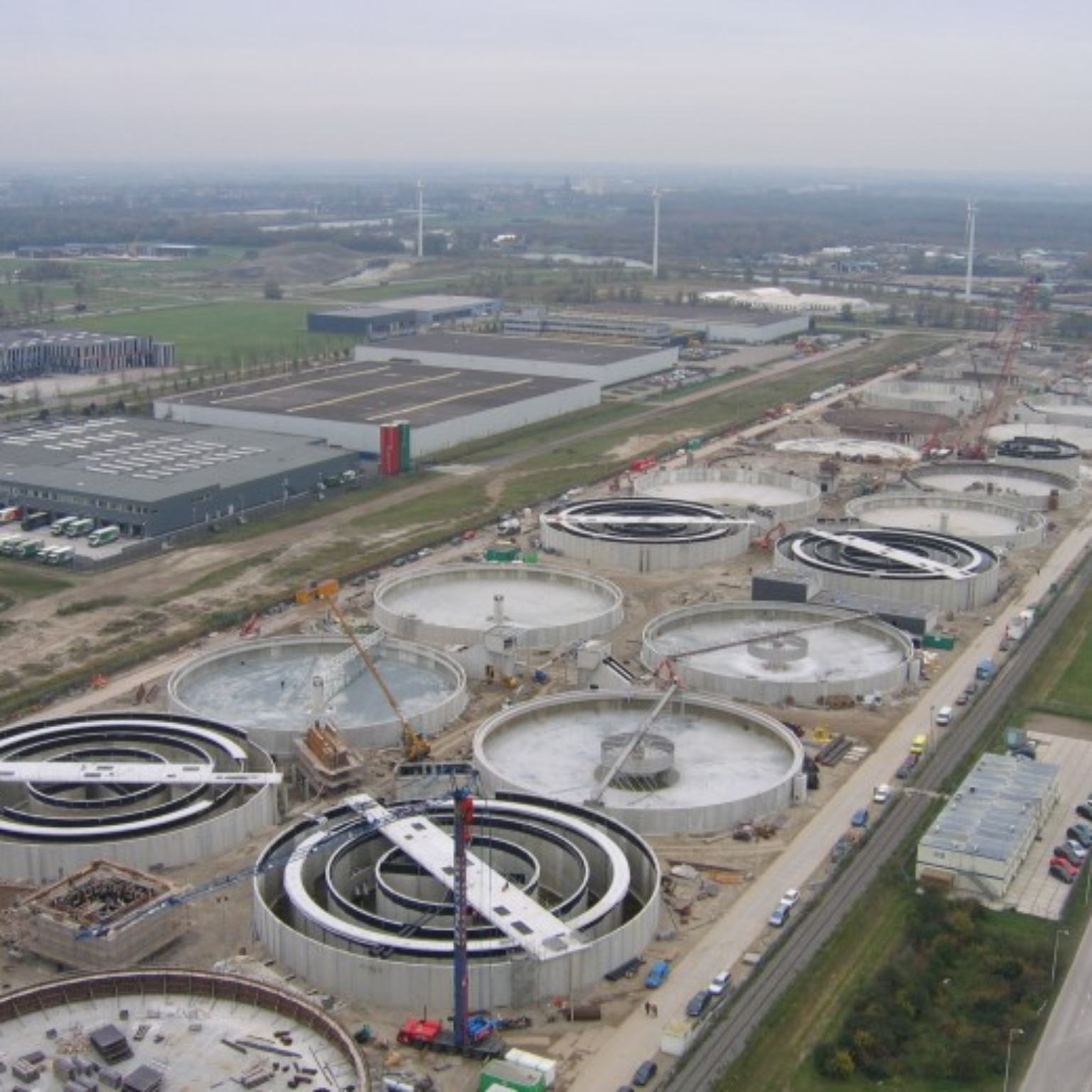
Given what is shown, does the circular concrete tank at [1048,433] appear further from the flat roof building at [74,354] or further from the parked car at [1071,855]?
the flat roof building at [74,354]

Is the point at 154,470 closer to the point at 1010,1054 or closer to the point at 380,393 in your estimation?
the point at 380,393

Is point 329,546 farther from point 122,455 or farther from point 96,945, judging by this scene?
point 96,945

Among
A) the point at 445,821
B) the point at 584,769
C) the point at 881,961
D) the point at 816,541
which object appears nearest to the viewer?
the point at 881,961

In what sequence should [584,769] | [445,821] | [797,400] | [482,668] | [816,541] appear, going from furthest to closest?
[797,400] → [816,541] → [482,668] → [584,769] → [445,821]

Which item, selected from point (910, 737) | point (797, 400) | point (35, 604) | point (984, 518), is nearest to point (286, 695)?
point (35, 604)

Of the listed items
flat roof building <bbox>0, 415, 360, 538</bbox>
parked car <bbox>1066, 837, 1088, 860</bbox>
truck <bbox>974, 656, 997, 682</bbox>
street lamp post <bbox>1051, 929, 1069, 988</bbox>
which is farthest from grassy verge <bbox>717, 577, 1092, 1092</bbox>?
flat roof building <bbox>0, 415, 360, 538</bbox>

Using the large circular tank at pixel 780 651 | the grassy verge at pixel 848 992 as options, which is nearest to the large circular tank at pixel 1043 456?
the large circular tank at pixel 780 651

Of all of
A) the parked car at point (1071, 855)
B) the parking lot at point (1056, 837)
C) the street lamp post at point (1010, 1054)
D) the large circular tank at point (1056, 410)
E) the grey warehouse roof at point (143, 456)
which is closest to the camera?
the street lamp post at point (1010, 1054)
